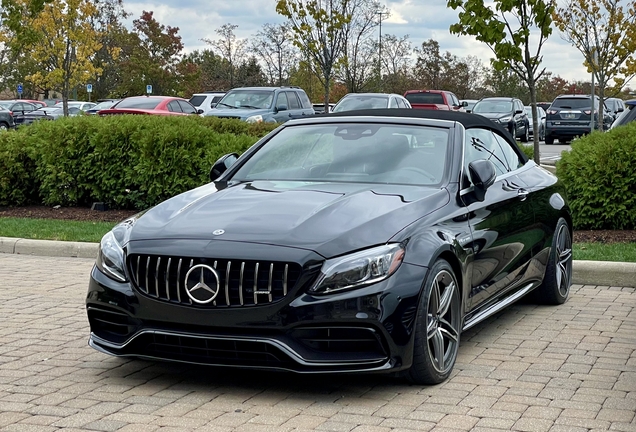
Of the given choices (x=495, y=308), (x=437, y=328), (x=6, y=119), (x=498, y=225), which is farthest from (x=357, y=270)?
(x=6, y=119)

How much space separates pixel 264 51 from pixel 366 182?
53.4 m

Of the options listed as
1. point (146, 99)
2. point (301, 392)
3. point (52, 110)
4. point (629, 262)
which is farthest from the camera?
point (52, 110)

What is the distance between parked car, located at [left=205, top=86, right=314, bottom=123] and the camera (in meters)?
24.0

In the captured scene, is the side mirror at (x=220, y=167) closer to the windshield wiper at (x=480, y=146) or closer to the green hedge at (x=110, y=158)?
the windshield wiper at (x=480, y=146)

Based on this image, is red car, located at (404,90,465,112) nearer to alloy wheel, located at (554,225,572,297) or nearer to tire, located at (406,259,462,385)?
alloy wheel, located at (554,225,572,297)

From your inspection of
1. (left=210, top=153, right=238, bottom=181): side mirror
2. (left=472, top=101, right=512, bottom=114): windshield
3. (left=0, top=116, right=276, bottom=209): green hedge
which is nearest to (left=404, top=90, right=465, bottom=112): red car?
(left=472, top=101, right=512, bottom=114): windshield

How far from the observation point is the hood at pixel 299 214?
209 inches

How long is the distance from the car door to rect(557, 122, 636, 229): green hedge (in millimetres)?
3969

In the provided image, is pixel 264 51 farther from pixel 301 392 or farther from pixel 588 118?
pixel 301 392

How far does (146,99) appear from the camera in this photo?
2652 cm

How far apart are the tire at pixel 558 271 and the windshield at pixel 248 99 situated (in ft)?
55.7

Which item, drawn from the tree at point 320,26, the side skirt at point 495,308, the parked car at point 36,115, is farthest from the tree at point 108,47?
the side skirt at point 495,308

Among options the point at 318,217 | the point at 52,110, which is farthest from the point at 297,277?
the point at 52,110

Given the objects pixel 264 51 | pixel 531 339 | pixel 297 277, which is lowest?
pixel 531 339
